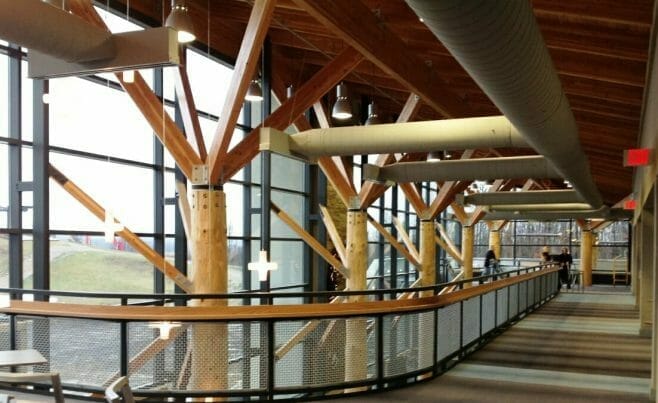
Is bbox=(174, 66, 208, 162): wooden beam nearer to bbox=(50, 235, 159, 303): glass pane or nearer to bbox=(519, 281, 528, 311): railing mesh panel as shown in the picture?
bbox=(50, 235, 159, 303): glass pane

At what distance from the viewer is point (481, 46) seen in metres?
2.59

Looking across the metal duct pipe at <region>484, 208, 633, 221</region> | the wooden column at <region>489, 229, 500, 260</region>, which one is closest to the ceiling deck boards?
the metal duct pipe at <region>484, 208, 633, 221</region>

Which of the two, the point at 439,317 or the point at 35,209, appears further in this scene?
the point at 35,209

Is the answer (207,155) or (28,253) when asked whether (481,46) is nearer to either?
(207,155)

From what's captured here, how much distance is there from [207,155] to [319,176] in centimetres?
774

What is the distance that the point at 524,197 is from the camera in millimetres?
16078

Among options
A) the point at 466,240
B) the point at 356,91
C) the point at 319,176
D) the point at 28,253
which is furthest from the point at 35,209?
the point at 466,240

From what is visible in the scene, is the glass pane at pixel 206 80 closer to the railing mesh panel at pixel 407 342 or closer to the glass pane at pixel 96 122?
the glass pane at pixel 96 122

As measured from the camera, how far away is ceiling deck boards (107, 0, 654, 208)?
586 centimetres

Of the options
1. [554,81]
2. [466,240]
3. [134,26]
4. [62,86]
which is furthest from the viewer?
[466,240]

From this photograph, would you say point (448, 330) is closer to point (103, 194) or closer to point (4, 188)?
point (103, 194)

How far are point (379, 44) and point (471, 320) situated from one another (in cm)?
377

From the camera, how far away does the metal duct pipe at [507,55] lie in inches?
86.0

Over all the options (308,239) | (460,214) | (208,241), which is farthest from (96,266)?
(460,214)
